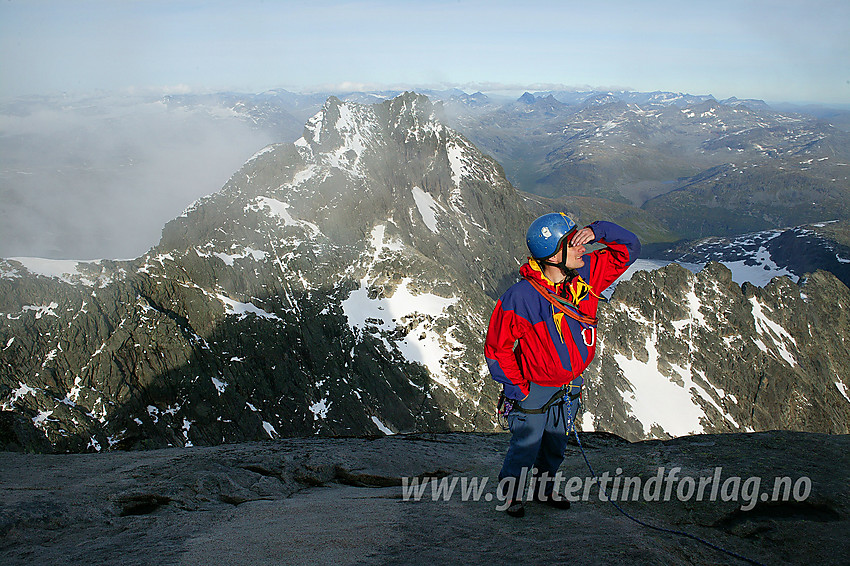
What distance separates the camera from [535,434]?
24.6 ft

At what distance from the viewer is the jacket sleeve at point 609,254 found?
7.58 meters

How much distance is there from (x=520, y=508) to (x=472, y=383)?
7858 cm

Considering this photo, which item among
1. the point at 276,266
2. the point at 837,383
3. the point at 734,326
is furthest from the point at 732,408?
the point at 276,266

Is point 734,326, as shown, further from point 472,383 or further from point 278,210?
point 278,210

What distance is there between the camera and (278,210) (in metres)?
109

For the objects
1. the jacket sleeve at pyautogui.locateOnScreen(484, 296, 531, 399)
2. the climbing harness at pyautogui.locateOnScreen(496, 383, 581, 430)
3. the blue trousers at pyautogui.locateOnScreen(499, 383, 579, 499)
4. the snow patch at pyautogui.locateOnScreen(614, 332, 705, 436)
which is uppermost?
the jacket sleeve at pyautogui.locateOnScreen(484, 296, 531, 399)

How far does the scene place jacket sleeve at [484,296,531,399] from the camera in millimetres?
7297

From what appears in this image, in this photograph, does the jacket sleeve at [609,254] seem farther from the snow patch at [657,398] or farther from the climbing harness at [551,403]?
the snow patch at [657,398]

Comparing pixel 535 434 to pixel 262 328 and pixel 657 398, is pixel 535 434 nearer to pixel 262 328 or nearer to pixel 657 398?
pixel 262 328

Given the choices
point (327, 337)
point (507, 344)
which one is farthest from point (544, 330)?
point (327, 337)

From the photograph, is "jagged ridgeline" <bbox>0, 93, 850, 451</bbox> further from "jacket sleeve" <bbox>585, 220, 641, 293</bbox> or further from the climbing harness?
"jacket sleeve" <bbox>585, 220, 641, 293</bbox>

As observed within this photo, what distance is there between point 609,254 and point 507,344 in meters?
2.40

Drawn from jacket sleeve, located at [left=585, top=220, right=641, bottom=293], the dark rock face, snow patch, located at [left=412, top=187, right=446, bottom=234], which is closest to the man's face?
jacket sleeve, located at [left=585, top=220, right=641, bottom=293]

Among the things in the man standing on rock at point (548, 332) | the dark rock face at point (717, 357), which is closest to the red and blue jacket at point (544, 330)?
the man standing on rock at point (548, 332)
